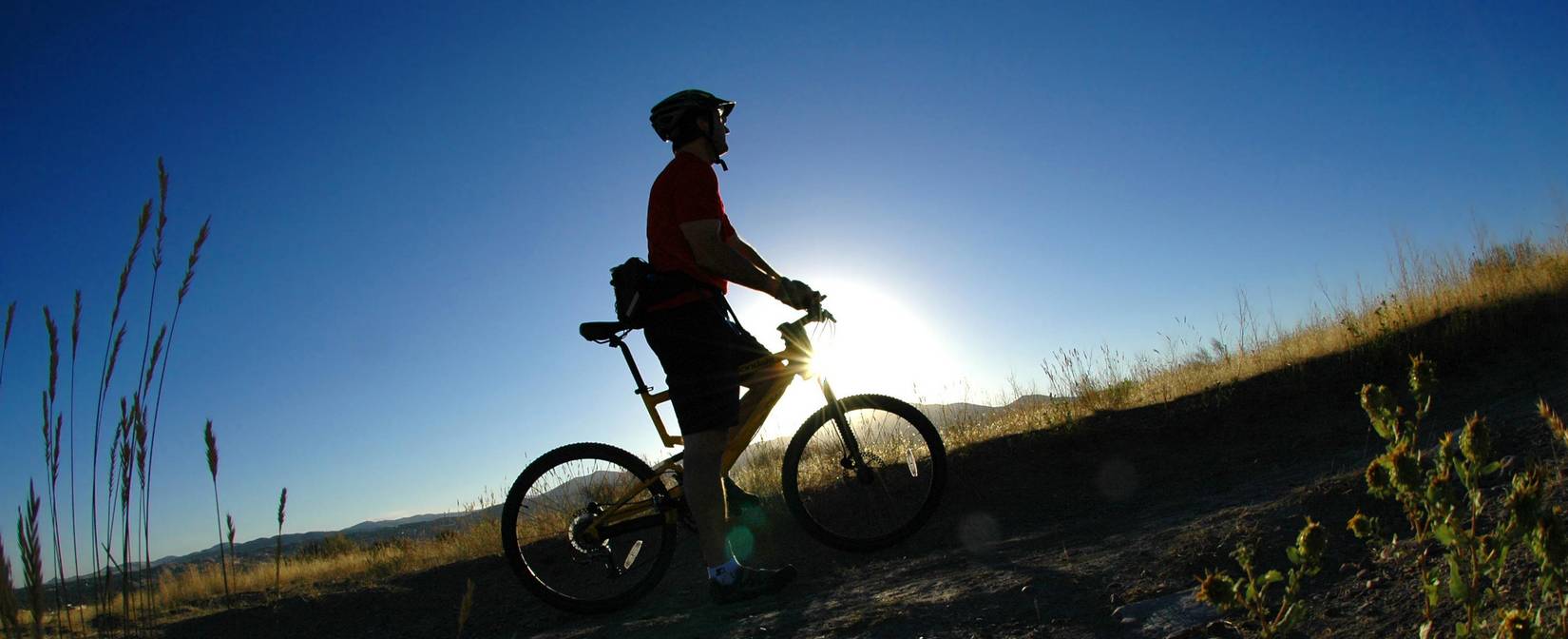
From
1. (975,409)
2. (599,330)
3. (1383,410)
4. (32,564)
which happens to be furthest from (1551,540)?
(975,409)

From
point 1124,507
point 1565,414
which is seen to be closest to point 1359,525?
point 1124,507

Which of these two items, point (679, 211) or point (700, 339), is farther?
point (700, 339)

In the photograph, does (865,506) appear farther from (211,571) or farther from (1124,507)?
(211,571)

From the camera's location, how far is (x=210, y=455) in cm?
189

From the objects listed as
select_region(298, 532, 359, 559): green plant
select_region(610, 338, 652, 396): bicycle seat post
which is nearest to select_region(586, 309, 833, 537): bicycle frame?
select_region(610, 338, 652, 396): bicycle seat post

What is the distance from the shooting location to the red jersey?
3.38m

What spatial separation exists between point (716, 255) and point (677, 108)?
0.71 meters

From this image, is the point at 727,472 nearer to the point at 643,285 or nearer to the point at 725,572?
the point at 725,572

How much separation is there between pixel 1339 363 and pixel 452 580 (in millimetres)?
6670

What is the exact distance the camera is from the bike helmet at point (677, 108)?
3.60 meters

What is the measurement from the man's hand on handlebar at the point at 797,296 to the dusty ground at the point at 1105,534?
48.9 inches

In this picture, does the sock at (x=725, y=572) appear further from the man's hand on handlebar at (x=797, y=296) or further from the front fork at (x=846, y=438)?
the man's hand on handlebar at (x=797, y=296)

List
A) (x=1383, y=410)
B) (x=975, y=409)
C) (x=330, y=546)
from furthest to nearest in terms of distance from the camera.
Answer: (x=330, y=546)
(x=975, y=409)
(x=1383, y=410)

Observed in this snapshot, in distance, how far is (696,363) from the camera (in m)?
3.50
